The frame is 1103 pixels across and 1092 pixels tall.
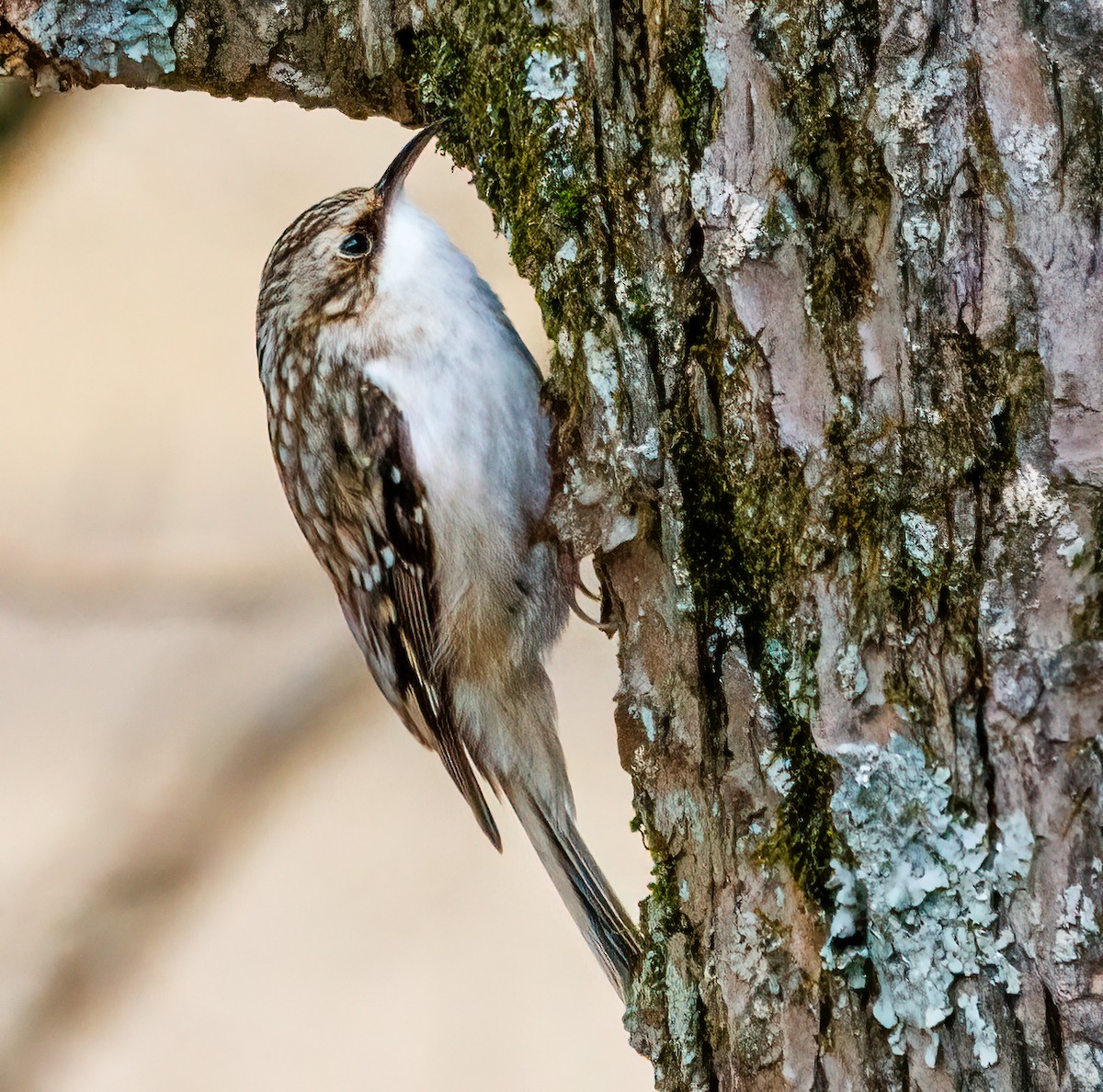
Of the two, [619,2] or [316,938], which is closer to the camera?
[619,2]

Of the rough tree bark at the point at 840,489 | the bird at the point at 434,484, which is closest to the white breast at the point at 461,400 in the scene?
the bird at the point at 434,484

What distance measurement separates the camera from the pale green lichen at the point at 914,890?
1196 millimetres

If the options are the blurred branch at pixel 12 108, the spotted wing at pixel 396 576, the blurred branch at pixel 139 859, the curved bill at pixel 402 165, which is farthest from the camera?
the blurred branch at pixel 139 859

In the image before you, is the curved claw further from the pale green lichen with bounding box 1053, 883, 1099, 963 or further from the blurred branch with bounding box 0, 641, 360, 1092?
the blurred branch with bounding box 0, 641, 360, 1092

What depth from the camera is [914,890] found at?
125 centimetres

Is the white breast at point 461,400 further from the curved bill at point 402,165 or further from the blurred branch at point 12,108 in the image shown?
the blurred branch at point 12,108

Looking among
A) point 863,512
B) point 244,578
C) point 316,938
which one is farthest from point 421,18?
point 316,938

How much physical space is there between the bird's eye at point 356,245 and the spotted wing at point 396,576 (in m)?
0.27

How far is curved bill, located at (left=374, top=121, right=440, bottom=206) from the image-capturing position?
5.98 ft

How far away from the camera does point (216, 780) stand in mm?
3625

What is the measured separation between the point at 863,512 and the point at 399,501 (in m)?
1.02

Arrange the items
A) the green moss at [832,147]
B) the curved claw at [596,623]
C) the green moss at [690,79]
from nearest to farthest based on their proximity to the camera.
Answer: the green moss at [832,147]
the green moss at [690,79]
the curved claw at [596,623]

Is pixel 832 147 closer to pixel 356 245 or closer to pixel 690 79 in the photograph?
pixel 690 79

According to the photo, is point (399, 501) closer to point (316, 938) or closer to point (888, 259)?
point (888, 259)
